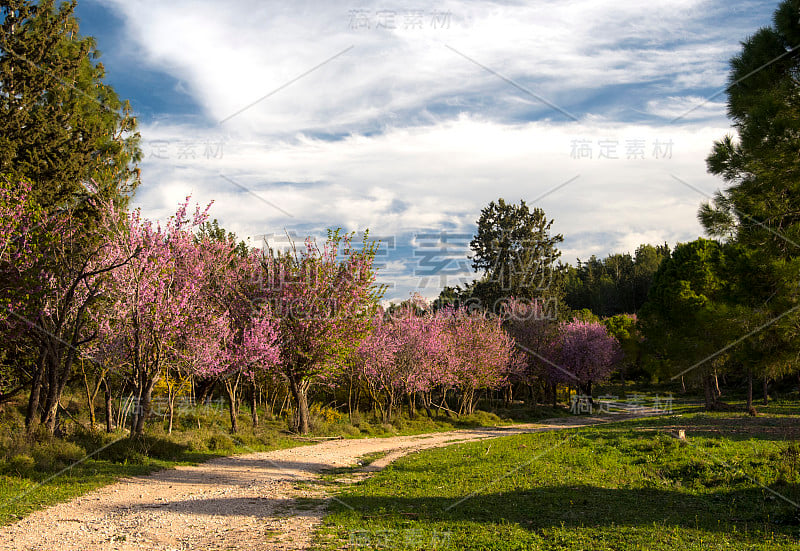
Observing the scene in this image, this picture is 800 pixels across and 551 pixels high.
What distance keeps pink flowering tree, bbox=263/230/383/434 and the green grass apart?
8.47 m

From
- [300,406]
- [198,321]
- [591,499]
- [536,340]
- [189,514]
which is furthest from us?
[536,340]

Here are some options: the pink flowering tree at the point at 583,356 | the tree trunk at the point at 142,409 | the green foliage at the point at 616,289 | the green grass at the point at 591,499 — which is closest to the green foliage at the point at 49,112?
the tree trunk at the point at 142,409

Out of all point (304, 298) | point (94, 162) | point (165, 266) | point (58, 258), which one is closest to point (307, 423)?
point (304, 298)

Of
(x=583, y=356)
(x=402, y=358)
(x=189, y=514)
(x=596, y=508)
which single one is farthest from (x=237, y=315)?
(x=583, y=356)

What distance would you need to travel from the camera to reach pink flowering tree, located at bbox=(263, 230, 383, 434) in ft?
83.4

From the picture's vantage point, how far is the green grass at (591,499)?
8.90 meters

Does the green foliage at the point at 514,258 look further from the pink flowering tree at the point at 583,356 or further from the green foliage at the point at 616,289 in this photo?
the green foliage at the point at 616,289

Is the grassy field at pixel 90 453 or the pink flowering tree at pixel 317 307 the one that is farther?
the pink flowering tree at pixel 317 307

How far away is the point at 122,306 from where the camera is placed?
17359mm

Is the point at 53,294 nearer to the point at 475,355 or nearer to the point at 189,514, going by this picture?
the point at 189,514

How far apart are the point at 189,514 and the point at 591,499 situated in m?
8.00

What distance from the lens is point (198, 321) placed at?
19609 millimetres

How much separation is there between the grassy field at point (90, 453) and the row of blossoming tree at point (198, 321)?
3.70ft

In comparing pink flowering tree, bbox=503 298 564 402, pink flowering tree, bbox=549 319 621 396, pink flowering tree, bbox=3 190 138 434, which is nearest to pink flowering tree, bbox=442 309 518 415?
pink flowering tree, bbox=503 298 564 402
